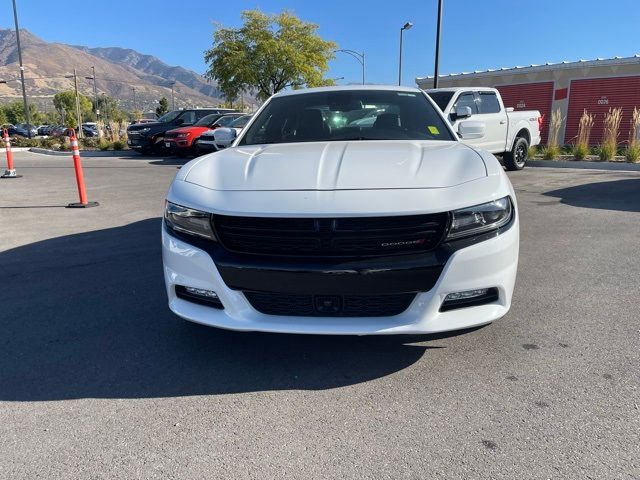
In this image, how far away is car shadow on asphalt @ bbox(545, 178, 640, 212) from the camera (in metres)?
7.62

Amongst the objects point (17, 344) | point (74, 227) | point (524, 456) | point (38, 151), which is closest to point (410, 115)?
point (524, 456)

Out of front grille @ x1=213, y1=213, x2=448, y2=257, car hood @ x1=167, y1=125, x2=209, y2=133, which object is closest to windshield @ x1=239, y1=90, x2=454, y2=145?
front grille @ x1=213, y1=213, x2=448, y2=257

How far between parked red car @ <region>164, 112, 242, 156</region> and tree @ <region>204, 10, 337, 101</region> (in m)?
10.8

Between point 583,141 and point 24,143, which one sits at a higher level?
point 583,141

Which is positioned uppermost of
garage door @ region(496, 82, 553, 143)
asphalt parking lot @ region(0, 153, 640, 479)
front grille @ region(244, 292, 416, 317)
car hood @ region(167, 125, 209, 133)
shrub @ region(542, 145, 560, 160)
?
garage door @ region(496, 82, 553, 143)

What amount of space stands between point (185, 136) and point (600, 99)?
52.9 ft

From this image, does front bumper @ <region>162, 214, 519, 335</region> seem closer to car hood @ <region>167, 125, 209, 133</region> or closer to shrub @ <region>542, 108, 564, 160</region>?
shrub @ <region>542, 108, 564, 160</region>

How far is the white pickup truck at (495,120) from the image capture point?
10719 millimetres

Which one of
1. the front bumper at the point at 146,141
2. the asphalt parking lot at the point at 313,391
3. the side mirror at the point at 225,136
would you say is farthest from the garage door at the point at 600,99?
the asphalt parking lot at the point at 313,391

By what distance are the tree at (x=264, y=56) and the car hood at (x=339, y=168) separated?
25.5 metres

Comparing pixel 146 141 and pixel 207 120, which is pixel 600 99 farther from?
pixel 146 141

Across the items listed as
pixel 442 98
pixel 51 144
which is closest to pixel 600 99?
pixel 442 98

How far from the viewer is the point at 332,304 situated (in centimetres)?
248

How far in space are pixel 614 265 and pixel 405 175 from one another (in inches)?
121
